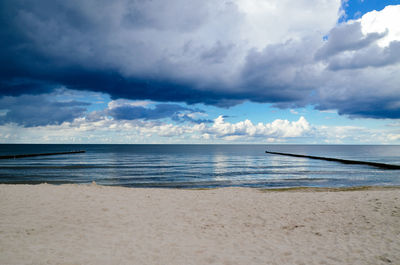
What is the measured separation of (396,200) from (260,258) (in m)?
10.5

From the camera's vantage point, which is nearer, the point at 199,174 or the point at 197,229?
the point at 197,229

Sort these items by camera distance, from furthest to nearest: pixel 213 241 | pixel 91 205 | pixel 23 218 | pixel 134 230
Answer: pixel 91 205, pixel 23 218, pixel 134 230, pixel 213 241

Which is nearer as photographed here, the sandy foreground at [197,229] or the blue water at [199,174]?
the sandy foreground at [197,229]

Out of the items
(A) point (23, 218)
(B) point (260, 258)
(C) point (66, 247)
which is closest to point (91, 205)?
(A) point (23, 218)

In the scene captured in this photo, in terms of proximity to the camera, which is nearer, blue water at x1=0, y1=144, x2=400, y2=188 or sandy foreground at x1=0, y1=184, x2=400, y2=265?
sandy foreground at x1=0, y1=184, x2=400, y2=265

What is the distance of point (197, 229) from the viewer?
10812mm

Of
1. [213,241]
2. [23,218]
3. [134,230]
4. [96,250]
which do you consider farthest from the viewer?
[23,218]

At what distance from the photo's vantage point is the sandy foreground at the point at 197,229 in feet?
26.1

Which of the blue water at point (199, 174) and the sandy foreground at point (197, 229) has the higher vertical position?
the sandy foreground at point (197, 229)

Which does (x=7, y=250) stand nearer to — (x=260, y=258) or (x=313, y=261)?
(x=260, y=258)

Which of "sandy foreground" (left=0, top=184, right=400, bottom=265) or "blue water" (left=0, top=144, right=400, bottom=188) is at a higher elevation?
"sandy foreground" (left=0, top=184, right=400, bottom=265)

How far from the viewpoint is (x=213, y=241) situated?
9469 millimetres

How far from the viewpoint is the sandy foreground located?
314 inches

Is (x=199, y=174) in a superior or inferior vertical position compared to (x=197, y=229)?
inferior
